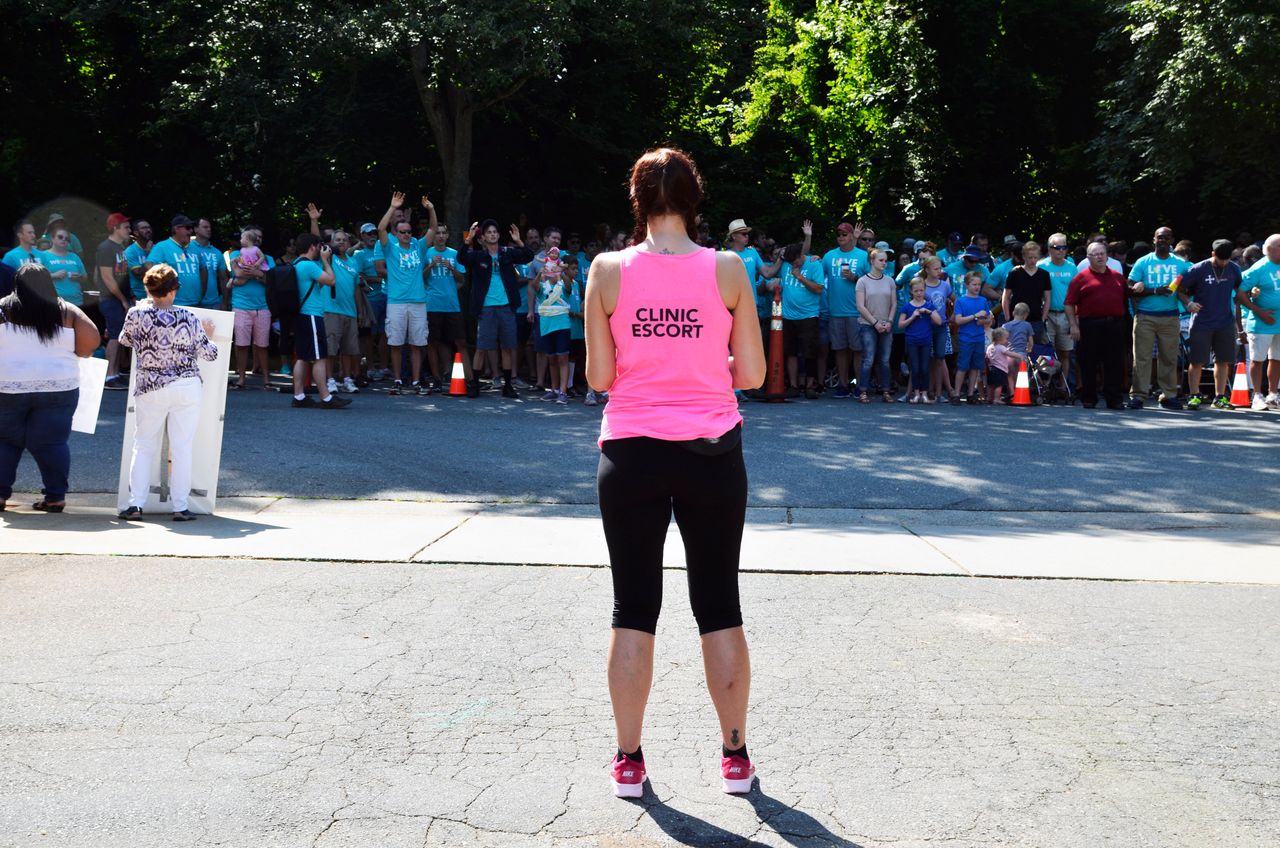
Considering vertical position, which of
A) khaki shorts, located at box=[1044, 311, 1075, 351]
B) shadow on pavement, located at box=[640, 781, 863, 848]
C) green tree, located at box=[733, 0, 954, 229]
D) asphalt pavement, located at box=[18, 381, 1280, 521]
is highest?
green tree, located at box=[733, 0, 954, 229]

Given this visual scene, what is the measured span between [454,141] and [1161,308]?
13727mm

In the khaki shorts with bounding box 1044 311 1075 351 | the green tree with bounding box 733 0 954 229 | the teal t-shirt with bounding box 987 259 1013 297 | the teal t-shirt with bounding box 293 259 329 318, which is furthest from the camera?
the green tree with bounding box 733 0 954 229

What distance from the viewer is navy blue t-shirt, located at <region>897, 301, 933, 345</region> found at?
16.0 m

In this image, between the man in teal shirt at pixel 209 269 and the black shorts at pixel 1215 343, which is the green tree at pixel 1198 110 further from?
the man in teal shirt at pixel 209 269

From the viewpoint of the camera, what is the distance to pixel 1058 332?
16.7 metres

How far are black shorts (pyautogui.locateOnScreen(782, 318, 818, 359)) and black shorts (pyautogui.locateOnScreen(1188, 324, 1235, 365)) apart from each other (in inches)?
177

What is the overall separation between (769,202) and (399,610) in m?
24.2

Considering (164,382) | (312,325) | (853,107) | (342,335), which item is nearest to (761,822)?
(164,382)

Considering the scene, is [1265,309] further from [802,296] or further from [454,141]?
[454,141]

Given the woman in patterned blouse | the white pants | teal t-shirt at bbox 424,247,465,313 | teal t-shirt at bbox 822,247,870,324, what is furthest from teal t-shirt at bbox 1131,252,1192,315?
the white pants

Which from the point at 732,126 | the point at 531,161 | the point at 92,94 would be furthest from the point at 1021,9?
the point at 92,94

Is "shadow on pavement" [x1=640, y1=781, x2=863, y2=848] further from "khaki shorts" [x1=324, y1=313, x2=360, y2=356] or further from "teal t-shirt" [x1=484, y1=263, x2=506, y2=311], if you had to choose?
"khaki shorts" [x1=324, y1=313, x2=360, y2=356]

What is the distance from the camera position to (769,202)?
2966 cm

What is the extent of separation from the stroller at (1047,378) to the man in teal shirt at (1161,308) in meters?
0.79
